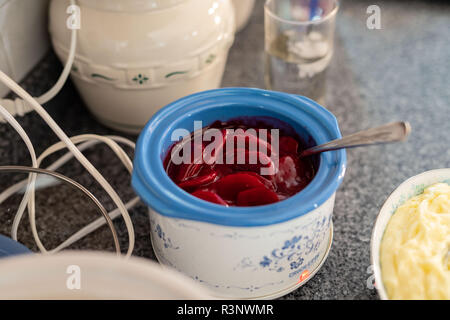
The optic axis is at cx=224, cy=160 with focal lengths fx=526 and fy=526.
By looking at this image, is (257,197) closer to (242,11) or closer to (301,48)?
(301,48)

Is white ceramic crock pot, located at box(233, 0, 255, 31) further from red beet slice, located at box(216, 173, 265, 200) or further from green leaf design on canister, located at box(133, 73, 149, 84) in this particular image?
red beet slice, located at box(216, 173, 265, 200)

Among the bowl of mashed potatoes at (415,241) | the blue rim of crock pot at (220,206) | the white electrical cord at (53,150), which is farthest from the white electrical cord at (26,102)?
the bowl of mashed potatoes at (415,241)

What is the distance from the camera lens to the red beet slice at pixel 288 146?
603mm

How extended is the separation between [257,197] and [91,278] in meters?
0.20

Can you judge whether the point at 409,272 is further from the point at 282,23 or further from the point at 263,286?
the point at 282,23

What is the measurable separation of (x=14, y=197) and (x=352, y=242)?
444 millimetres

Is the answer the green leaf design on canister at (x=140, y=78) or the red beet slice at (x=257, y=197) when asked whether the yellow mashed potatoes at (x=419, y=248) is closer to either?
the red beet slice at (x=257, y=197)

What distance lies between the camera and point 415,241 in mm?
539

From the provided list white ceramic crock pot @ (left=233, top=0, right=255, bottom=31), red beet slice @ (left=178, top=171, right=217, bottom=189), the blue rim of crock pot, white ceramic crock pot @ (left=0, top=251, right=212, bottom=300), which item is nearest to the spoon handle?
the blue rim of crock pot

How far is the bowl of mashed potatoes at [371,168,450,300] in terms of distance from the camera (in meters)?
0.50

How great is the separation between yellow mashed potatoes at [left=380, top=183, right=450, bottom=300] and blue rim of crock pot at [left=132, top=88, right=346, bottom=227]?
92 mm

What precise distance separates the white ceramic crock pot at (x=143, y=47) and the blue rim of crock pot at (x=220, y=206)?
114 mm

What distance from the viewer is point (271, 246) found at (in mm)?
518
